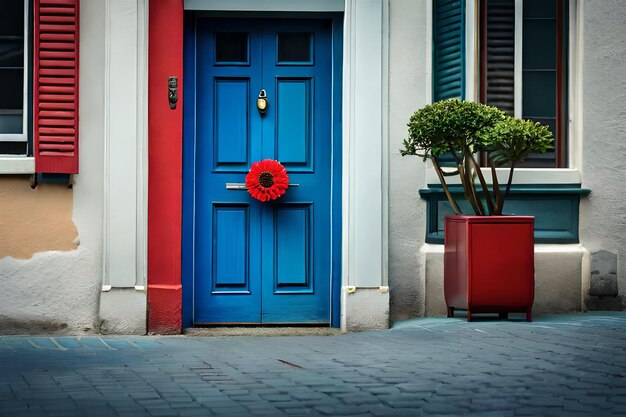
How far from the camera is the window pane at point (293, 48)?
31.6 ft

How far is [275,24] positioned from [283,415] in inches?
192

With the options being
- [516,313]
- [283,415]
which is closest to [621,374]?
[283,415]

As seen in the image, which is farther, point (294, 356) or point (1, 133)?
point (1, 133)

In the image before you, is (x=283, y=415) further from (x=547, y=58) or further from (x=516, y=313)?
(x=547, y=58)

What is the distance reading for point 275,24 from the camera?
31.6 feet

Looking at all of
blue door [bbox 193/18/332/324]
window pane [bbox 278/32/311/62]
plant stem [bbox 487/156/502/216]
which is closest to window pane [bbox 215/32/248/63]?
blue door [bbox 193/18/332/324]

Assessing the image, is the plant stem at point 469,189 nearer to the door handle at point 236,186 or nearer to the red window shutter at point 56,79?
the door handle at point 236,186

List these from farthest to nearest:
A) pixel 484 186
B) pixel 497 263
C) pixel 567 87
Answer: pixel 567 87
pixel 484 186
pixel 497 263

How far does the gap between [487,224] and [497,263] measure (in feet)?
1.04

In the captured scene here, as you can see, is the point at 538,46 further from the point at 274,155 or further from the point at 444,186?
the point at 274,155

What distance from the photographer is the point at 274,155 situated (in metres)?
9.55

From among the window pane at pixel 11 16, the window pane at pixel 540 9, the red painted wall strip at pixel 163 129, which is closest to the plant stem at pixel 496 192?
the window pane at pixel 540 9

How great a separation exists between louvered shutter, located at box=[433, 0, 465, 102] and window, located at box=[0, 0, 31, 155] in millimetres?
3456

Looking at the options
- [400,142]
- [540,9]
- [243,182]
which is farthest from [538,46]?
[243,182]
